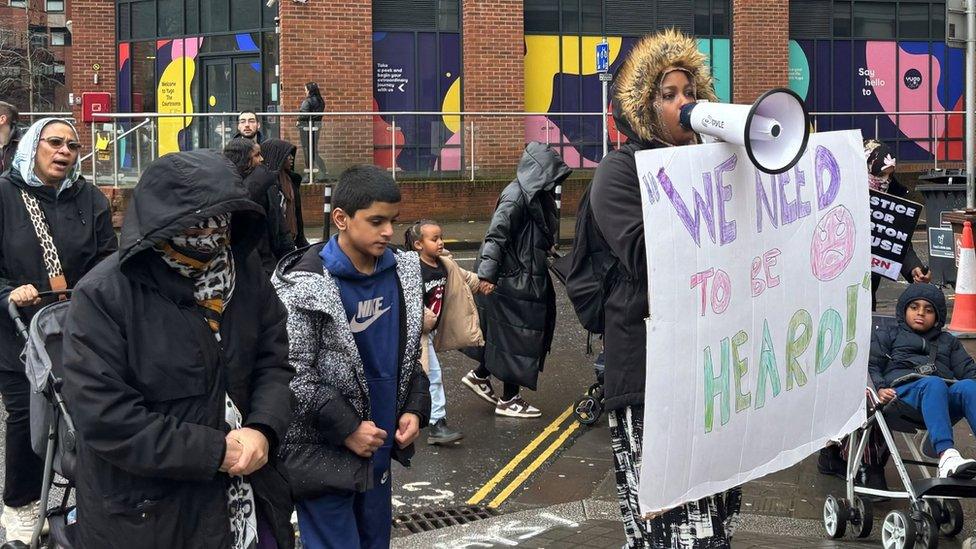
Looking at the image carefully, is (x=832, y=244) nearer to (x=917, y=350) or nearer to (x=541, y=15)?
(x=917, y=350)

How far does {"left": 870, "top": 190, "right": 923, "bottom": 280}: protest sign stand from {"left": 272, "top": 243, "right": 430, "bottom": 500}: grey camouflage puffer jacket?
5877 millimetres

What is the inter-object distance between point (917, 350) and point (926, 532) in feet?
4.00

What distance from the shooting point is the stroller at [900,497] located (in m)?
5.91

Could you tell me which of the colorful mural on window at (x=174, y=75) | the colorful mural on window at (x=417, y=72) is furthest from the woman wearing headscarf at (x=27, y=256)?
the colorful mural on window at (x=174, y=75)

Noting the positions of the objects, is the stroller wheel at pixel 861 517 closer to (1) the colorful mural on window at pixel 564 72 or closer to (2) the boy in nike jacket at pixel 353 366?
(2) the boy in nike jacket at pixel 353 366

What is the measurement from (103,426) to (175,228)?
1.74 feet

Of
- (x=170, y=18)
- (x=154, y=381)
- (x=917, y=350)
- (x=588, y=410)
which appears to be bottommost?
(x=588, y=410)

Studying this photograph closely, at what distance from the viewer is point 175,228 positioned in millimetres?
3312

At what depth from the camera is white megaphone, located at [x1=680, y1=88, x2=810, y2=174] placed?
382 cm

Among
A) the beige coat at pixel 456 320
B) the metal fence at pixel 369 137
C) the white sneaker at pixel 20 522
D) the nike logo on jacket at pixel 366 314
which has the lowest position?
the white sneaker at pixel 20 522

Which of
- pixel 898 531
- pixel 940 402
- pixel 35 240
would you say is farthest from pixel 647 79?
pixel 35 240

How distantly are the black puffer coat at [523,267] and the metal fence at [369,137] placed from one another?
1306 centimetres

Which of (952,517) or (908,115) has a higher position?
(908,115)

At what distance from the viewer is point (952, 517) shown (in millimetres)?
6320
